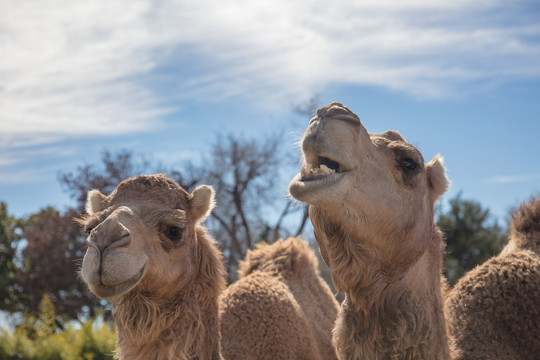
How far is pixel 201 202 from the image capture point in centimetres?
425

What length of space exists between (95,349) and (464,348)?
29.7 ft

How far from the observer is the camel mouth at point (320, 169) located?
302 cm

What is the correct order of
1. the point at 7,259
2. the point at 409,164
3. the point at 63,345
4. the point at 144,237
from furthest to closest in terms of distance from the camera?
1. the point at 7,259
2. the point at 63,345
3. the point at 144,237
4. the point at 409,164

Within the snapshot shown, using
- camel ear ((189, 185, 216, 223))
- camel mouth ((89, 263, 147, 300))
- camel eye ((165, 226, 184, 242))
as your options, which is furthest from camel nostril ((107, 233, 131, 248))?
camel ear ((189, 185, 216, 223))

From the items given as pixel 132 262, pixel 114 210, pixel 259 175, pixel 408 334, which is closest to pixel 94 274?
pixel 132 262

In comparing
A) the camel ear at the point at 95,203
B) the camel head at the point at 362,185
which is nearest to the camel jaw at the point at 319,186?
the camel head at the point at 362,185

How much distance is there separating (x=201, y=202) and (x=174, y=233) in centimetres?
41

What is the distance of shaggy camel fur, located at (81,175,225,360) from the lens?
11.1ft

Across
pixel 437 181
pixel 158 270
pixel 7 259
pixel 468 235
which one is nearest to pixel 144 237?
pixel 158 270

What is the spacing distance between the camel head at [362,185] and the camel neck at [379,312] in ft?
0.35

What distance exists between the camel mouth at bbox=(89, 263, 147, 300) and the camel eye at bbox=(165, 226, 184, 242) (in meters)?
0.45

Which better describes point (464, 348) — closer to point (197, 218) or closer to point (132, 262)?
point (197, 218)

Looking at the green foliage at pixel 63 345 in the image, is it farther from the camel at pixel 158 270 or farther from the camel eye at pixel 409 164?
the camel eye at pixel 409 164

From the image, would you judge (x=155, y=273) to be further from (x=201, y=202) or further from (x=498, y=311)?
(x=498, y=311)
